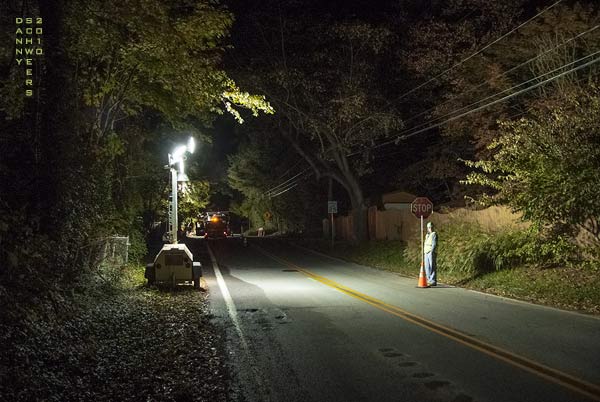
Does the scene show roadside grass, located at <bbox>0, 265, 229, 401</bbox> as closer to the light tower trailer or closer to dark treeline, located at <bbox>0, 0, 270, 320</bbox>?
dark treeline, located at <bbox>0, 0, 270, 320</bbox>

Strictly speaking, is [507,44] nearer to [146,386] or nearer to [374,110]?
[374,110]

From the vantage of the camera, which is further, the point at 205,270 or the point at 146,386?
the point at 205,270

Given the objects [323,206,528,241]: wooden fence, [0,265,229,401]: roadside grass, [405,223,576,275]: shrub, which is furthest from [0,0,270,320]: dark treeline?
[323,206,528,241]: wooden fence

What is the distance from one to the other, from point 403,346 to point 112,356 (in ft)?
13.9

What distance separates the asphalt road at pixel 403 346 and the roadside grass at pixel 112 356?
459 millimetres

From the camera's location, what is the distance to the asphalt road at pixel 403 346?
6934 mm

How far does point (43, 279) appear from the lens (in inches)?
405

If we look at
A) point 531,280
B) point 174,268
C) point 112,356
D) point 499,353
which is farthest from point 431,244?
point 112,356

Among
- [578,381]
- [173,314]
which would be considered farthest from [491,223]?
[578,381]

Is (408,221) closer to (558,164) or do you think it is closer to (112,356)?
(558,164)

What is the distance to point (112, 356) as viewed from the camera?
862 cm

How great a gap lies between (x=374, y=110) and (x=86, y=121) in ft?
55.2

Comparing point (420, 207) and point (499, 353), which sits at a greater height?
point (420, 207)

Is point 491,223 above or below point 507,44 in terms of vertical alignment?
below
